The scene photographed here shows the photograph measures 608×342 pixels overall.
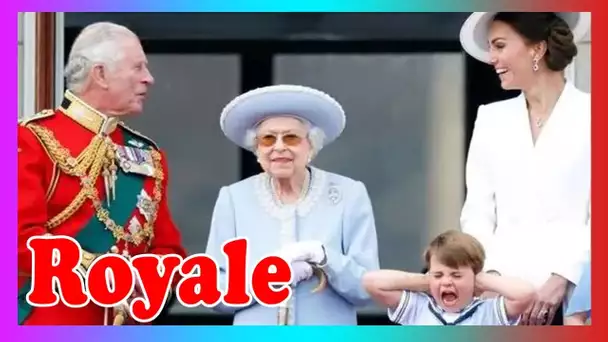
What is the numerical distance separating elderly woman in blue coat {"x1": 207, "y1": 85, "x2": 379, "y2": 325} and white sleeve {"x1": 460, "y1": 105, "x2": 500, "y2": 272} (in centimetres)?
26

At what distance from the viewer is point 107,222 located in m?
3.86

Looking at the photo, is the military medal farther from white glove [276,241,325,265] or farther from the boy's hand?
the boy's hand

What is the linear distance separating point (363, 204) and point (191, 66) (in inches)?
23.4

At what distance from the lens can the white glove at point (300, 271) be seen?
12.7ft

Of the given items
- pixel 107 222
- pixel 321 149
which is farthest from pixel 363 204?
pixel 107 222

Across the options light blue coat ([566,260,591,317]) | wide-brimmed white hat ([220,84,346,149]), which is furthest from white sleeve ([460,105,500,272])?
wide-brimmed white hat ([220,84,346,149])

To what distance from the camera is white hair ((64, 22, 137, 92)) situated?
3.89 m

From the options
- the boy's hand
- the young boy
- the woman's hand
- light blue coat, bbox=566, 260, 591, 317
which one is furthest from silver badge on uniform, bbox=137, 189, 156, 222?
light blue coat, bbox=566, 260, 591, 317

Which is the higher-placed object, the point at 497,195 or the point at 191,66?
the point at 191,66

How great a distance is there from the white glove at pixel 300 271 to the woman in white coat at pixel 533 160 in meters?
0.44

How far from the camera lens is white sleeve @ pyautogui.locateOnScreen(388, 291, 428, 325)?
3.89 m

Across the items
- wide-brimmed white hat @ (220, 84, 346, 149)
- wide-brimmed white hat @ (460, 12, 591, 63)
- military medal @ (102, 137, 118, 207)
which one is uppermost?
wide-brimmed white hat @ (460, 12, 591, 63)

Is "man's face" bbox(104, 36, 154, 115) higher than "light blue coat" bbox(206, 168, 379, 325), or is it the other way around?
"man's face" bbox(104, 36, 154, 115)

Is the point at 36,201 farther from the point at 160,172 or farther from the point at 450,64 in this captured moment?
the point at 450,64
